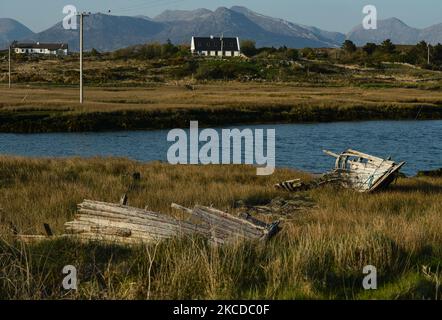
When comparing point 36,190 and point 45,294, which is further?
point 36,190

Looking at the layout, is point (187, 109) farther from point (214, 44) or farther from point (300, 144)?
point (214, 44)

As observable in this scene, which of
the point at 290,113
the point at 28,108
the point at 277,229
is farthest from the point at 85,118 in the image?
the point at 277,229

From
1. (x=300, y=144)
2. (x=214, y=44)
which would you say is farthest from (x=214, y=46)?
(x=300, y=144)

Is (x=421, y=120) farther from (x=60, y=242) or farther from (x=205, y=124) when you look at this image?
(x=60, y=242)

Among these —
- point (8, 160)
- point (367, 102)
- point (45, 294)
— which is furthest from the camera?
point (367, 102)

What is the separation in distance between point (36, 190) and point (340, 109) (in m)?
43.0

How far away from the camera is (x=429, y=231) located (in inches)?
405

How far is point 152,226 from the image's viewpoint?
365 inches

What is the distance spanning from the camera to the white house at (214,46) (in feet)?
534

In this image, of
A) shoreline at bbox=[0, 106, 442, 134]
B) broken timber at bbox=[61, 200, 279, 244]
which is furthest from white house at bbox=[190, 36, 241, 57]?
broken timber at bbox=[61, 200, 279, 244]

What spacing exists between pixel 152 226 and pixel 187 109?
42342 mm

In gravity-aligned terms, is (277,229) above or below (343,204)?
above

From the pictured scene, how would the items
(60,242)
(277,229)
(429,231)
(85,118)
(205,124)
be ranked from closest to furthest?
(60,242) → (277,229) → (429,231) → (85,118) → (205,124)

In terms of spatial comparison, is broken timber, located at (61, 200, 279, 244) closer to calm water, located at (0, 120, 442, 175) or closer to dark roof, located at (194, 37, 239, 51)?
calm water, located at (0, 120, 442, 175)
